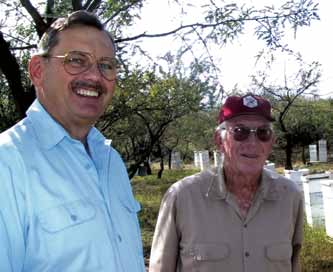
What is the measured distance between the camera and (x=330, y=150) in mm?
37656

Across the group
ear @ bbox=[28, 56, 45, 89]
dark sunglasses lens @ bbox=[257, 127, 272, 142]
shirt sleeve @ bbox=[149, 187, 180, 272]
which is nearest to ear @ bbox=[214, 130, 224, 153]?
dark sunglasses lens @ bbox=[257, 127, 272, 142]

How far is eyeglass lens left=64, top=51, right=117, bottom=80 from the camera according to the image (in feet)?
5.82

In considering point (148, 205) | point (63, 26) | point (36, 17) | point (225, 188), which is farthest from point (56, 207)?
point (148, 205)

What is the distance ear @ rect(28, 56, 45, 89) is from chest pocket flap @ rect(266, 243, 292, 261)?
4.97ft

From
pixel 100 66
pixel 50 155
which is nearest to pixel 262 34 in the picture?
pixel 100 66

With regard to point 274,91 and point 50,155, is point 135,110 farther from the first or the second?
point 274,91

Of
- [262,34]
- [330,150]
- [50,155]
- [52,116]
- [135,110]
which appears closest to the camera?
[50,155]

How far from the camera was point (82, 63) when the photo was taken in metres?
1.79

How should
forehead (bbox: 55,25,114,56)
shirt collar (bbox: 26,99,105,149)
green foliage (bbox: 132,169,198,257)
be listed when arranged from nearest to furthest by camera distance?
shirt collar (bbox: 26,99,105,149), forehead (bbox: 55,25,114,56), green foliage (bbox: 132,169,198,257)

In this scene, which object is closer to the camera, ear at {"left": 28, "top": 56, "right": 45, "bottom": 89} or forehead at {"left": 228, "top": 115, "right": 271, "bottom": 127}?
ear at {"left": 28, "top": 56, "right": 45, "bottom": 89}

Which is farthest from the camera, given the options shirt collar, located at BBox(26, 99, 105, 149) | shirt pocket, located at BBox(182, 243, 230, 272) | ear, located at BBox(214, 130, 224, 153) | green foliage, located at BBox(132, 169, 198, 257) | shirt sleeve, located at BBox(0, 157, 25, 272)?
green foliage, located at BBox(132, 169, 198, 257)

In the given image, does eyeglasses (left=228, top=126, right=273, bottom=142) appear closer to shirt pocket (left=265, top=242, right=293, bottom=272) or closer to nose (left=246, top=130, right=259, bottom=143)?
nose (left=246, top=130, right=259, bottom=143)

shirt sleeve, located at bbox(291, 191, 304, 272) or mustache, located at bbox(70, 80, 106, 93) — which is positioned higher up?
mustache, located at bbox(70, 80, 106, 93)

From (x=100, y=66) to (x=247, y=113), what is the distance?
1198mm
